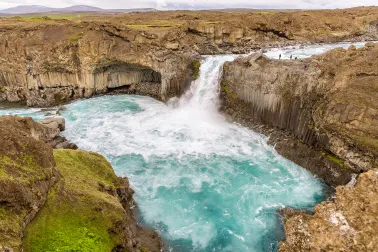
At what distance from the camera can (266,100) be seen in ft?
92.0

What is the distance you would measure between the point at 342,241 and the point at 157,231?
37.9 feet

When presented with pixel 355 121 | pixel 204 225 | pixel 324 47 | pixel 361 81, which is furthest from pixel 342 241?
pixel 324 47

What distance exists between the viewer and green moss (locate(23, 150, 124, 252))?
390 inches

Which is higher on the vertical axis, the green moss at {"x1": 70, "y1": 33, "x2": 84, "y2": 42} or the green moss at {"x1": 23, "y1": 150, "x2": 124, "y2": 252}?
the green moss at {"x1": 70, "y1": 33, "x2": 84, "y2": 42}

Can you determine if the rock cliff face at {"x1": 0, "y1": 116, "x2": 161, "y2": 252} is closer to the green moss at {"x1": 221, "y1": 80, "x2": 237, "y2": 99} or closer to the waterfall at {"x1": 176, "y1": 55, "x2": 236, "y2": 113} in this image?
the green moss at {"x1": 221, "y1": 80, "x2": 237, "y2": 99}

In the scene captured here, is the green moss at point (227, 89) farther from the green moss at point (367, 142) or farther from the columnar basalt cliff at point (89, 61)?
the green moss at point (367, 142)

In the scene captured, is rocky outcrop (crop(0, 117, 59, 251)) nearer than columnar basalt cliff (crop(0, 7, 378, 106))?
Yes

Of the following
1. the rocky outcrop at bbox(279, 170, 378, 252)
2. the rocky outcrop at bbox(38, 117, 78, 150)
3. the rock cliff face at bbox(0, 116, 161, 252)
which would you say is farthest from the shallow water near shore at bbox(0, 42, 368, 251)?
the rocky outcrop at bbox(279, 170, 378, 252)

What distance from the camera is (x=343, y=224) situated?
7680 mm

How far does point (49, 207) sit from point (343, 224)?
10255 millimetres

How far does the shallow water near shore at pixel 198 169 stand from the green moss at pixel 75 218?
203 inches

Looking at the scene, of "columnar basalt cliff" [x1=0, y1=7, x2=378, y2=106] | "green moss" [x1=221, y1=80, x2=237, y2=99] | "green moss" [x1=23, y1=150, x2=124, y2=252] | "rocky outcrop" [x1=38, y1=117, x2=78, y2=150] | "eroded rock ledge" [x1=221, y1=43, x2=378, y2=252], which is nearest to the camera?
"green moss" [x1=23, y1=150, x2=124, y2=252]

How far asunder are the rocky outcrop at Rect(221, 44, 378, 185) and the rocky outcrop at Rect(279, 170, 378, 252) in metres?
13.2

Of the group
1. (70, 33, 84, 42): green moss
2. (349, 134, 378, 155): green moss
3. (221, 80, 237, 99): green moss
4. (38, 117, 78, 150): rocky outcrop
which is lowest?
(38, 117, 78, 150): rocky outcrop
